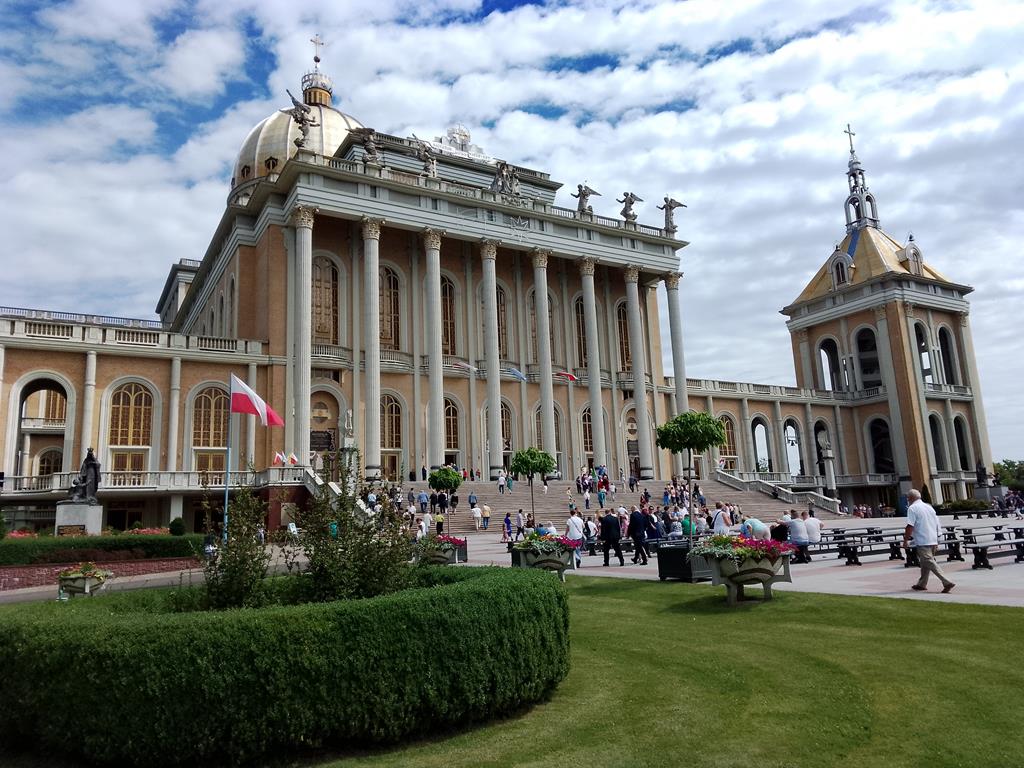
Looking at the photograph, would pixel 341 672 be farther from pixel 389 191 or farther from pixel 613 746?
pixel 389 191

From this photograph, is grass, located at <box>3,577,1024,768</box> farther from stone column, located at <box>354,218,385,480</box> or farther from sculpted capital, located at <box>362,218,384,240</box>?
sculpted capital, located at <box>362,218,384,240</box>

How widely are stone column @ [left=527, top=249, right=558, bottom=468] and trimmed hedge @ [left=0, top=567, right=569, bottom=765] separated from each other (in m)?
35.1

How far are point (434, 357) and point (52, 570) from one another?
22.5 m

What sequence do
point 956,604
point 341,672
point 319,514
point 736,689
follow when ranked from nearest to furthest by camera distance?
point 341,672, point 736,689, point 319,514, point 956,604

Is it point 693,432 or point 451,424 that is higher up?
point 451,424

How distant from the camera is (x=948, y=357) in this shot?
6044 cm

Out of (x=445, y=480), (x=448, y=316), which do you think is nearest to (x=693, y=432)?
(x=445, y=480)

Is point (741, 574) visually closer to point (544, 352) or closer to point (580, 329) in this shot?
point (544, 352)

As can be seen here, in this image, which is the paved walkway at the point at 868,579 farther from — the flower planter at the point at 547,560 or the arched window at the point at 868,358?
the arched window at the point at 868,358

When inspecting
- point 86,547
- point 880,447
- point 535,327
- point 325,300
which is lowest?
point 86,547

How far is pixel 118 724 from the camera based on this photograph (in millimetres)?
5355

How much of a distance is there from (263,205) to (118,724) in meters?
38.5

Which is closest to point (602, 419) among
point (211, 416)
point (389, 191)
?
A: point (389, 191)

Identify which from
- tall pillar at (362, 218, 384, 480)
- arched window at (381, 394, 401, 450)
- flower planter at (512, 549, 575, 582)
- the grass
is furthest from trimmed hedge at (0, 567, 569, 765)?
arched window at (381, 394, 401, 450)
